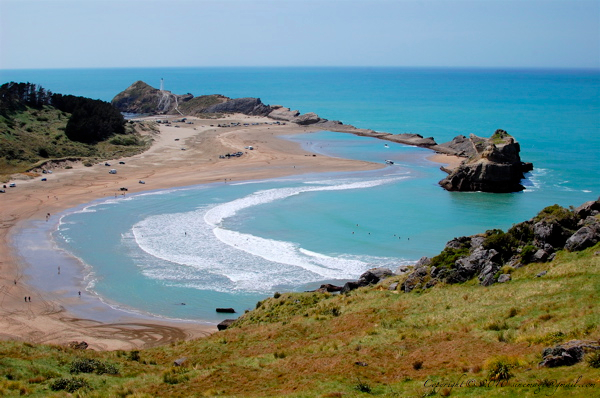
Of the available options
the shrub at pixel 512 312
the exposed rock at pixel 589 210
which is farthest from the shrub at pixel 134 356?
the exposed rock at pixel 589 210

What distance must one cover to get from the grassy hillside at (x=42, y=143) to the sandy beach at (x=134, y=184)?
12.5 feet

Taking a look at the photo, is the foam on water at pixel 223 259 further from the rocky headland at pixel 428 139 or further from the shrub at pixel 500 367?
the rocky headland at pixel 428 139

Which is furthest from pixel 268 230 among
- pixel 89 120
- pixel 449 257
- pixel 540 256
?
pixel 89 120

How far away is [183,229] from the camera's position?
45.9 meters

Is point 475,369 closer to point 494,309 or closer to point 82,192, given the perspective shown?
point 494,309

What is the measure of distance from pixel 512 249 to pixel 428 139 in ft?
253

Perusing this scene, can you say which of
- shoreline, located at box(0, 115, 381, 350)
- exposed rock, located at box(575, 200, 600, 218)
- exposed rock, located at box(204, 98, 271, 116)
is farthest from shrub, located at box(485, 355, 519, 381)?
exposed rock, located at box(204, 98, 271, 116)

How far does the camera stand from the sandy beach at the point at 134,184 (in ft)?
→ 92.0

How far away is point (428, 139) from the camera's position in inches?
3903

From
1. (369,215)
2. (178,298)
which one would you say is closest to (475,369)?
(178,298)

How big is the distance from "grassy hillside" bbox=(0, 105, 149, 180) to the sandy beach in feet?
12.5

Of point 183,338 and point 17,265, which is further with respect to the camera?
point 17,265

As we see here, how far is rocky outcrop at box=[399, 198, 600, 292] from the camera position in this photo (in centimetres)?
2291

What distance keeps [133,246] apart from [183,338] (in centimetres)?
1638
